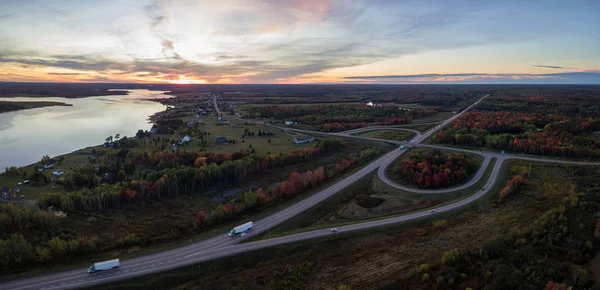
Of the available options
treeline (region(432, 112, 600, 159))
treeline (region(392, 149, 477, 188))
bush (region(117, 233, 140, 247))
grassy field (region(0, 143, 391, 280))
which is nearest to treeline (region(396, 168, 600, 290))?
treeline (region(392, 149, 477, 188))

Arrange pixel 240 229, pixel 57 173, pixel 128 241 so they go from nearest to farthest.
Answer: pixel 128 241
pixel 240 229
pixel 57 173

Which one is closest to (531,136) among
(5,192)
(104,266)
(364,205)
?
(364,205)

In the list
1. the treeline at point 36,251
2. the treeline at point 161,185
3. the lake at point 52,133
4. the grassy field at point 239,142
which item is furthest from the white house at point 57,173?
the treeline at point 36,251

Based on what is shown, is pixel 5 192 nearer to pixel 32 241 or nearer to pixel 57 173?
pixel 57 173

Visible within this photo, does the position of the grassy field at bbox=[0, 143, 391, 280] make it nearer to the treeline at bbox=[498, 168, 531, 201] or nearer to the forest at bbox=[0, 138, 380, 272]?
the forest at bbox=[0, 138, 380, 272]

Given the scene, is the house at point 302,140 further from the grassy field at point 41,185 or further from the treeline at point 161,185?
the grassy field at point 41,185

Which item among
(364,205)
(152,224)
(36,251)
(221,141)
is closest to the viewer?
(36,251)
